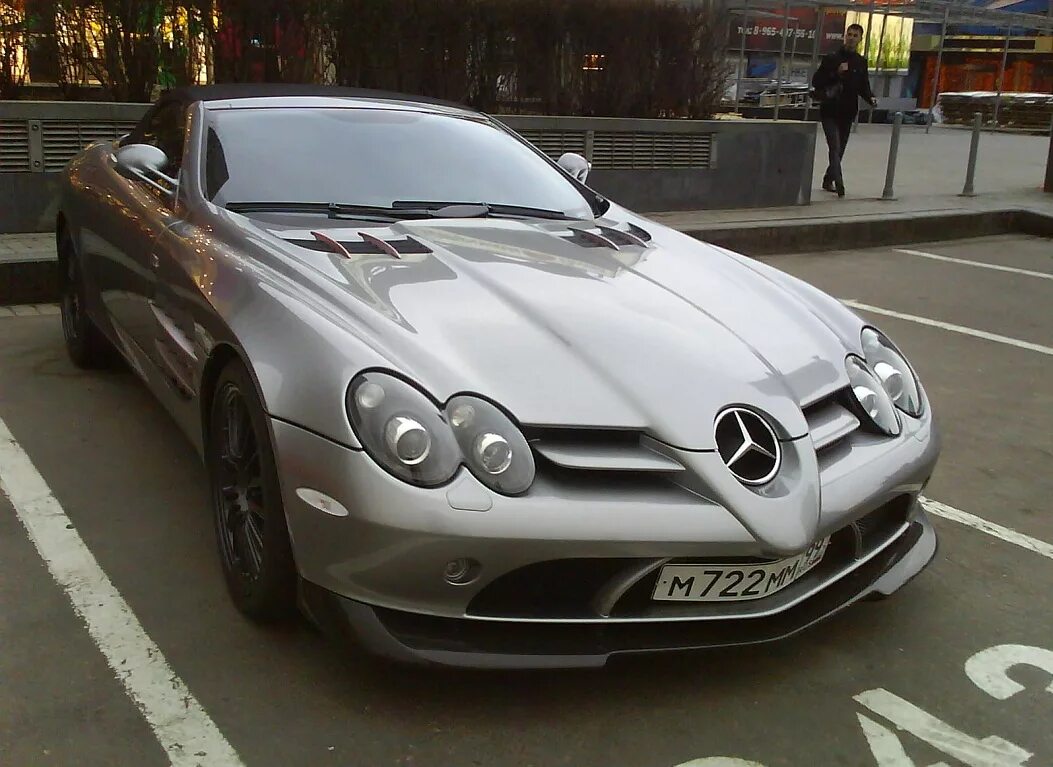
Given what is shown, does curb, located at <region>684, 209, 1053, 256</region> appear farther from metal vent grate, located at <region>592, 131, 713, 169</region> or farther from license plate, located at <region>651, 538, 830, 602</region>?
license plate, located at <region>651, 538, 830, 602</region>

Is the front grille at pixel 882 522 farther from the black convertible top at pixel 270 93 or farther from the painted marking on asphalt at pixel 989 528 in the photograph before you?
the black convertible top at pixel 270 93

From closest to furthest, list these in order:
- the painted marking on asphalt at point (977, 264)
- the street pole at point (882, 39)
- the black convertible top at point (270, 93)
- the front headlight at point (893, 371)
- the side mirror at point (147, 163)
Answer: the front headlight at point (893, 371)
the side mirror at point (147, 163)
the black convertible top at point (270, 93)
the painted marking on asphalt at point (977, 264)
the street pole at point (882, 39)

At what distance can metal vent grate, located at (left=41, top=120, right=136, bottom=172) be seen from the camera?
7707 mm

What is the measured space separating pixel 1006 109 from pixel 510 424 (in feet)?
103

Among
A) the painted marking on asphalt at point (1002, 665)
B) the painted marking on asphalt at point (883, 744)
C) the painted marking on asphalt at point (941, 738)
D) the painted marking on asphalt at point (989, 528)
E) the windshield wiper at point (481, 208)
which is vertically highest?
the windshield wiper at point (481, 208)

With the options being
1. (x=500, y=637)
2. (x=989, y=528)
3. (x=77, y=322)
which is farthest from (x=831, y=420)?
(x=77, y=322)

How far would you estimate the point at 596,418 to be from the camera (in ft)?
8.29

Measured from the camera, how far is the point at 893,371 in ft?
10.8

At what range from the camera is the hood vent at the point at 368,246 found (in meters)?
3.27

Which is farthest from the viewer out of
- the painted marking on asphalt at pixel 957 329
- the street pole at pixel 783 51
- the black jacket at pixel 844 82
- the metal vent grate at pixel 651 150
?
the street pole at pixel 783 51

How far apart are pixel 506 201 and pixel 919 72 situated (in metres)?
28.0

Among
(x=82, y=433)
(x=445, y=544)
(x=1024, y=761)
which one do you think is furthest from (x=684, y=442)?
(x=82, y=433)

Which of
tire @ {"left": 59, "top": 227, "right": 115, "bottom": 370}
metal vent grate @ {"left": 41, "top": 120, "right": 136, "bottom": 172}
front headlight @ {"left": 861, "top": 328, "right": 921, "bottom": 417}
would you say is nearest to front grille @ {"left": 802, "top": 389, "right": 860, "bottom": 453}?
front headlight @ {"left": 861, "top": 328, "right": 921, "bottom": 417}

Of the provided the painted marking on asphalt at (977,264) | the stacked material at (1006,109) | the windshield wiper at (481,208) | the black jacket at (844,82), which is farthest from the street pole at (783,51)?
the windshield wiper at (481,208)
